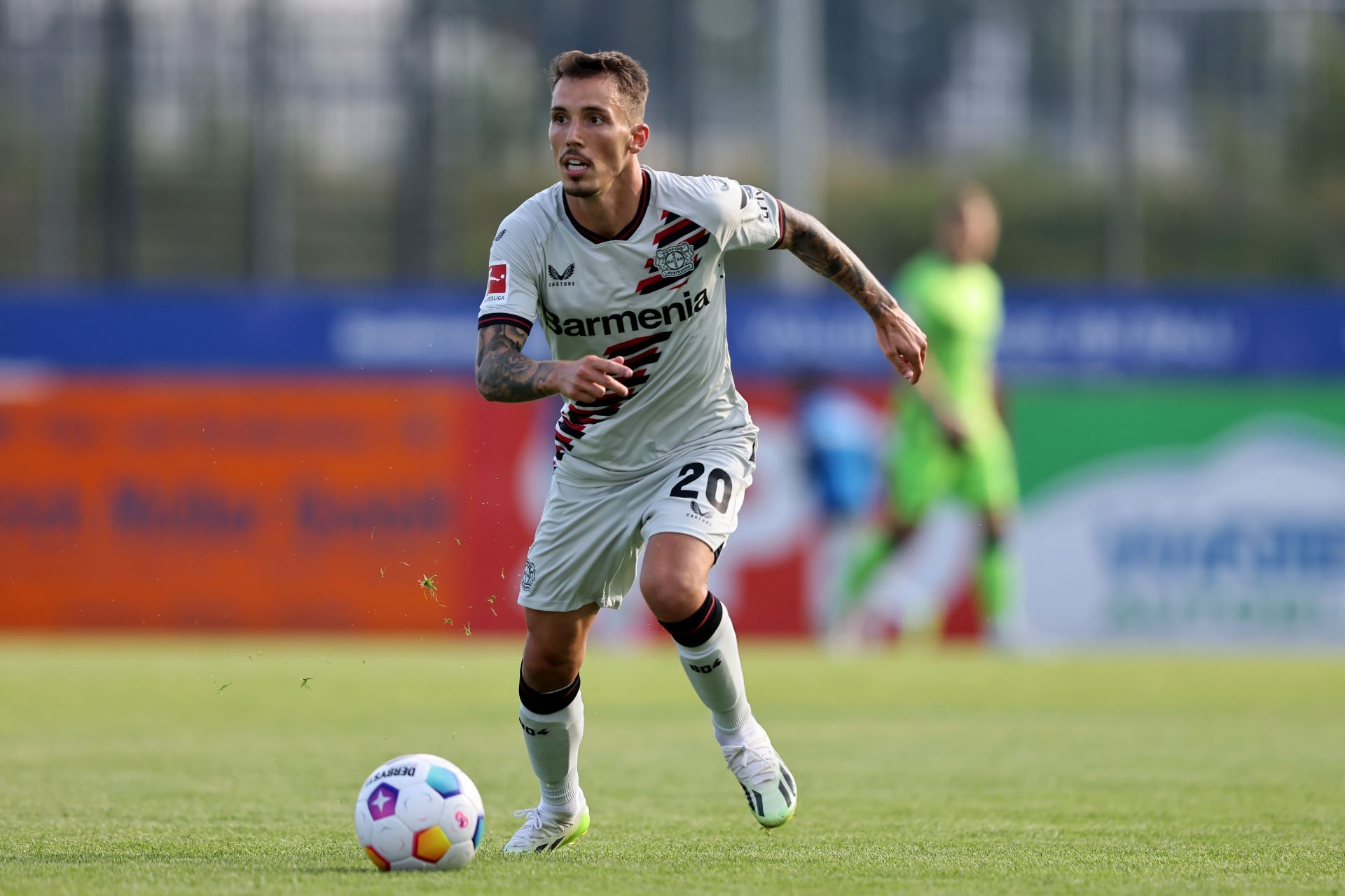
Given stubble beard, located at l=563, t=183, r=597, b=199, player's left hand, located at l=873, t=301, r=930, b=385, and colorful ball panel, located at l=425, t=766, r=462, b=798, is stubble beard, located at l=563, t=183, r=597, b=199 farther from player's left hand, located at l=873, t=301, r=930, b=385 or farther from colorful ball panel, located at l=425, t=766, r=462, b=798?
colorful ball panel, located at l=425, t=766, r=462, b=798

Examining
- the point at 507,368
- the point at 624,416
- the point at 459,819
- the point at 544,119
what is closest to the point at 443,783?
the point at 459,819

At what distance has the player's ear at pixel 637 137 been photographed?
546 cm

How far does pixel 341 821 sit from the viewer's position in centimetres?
595

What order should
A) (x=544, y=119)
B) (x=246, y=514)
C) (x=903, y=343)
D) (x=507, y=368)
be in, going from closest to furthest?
(x=507, y=368) < (x=903, y=343) < (x=246, y=514) < (x=544, y=119)

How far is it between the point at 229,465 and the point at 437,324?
2.11 m

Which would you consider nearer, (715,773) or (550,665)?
(550,665)

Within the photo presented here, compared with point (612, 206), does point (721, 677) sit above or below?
below

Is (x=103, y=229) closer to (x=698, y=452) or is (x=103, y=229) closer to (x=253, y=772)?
(x=253, y=772)

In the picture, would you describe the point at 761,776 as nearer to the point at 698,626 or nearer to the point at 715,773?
the point at 698,626

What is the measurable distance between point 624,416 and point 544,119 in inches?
578

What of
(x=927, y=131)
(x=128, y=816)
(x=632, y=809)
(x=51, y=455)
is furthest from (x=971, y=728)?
(x=927, y=131)

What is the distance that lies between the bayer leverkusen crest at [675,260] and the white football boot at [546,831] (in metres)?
1.63

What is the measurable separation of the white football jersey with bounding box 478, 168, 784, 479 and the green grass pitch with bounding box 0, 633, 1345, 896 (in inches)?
49.0

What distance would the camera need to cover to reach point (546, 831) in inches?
217
